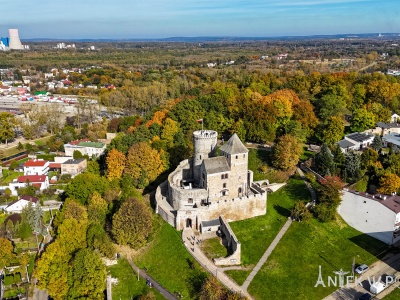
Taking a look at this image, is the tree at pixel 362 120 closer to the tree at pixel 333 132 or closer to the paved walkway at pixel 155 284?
the tree at pixel 333 132

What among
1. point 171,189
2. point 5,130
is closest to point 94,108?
point 5,130

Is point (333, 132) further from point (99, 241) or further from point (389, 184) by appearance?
point (99, 241)

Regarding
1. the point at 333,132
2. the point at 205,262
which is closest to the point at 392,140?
the point at 333,132

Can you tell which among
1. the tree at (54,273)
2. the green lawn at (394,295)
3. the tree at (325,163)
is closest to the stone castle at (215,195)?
the tree at (325,163)

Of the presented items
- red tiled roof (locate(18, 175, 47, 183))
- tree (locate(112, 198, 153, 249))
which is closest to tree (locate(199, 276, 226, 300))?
tree (locate(112, 198, 153, 249))

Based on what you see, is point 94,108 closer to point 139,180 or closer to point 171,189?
point 139,180

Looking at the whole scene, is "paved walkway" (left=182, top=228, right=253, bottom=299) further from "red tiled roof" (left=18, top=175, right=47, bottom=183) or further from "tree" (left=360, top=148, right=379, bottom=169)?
"red tiled roof" (left=18, top=175, right=47, bottom=183)

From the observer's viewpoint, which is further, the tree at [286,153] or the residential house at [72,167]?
the residential house at [72,167]
